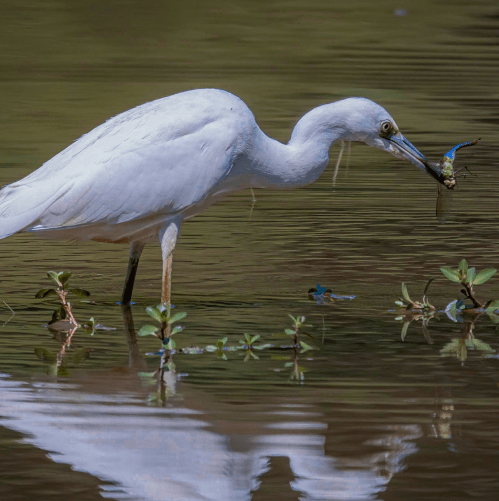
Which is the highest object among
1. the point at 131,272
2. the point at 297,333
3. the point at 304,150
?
the point at 304,150

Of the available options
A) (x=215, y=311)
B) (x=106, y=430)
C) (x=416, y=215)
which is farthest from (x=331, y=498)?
(x=416, y=215)

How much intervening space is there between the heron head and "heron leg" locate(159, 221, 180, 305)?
4.48 ft

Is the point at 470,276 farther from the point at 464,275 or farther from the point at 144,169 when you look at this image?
the point at 144,169

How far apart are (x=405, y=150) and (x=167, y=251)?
1.83 metres

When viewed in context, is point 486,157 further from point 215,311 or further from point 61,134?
point 215,311

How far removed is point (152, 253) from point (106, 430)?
474 centimetres

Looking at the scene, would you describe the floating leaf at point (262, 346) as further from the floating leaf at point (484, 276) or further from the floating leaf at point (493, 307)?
the floating leaf at point (493, 307)

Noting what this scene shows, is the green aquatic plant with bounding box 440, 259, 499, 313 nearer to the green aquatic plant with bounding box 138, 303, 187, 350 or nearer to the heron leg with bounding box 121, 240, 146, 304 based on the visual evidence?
the green aquatic plant with bounding box 138, 303, 187, 350

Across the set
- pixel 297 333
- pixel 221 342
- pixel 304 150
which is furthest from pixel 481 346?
pixel 304 150

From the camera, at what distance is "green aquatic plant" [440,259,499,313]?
25.3ft

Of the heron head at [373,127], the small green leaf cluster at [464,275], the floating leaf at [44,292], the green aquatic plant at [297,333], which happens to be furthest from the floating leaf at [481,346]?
the floating leaf at [44,292]

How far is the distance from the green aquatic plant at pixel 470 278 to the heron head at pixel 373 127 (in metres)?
1.09

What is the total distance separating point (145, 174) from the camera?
26.2 ft

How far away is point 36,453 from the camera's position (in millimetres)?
5469
